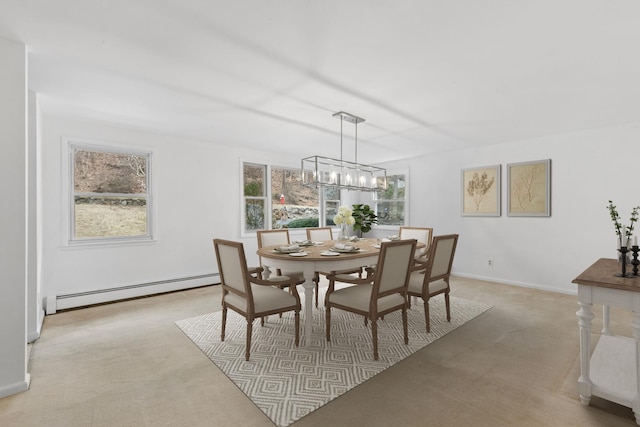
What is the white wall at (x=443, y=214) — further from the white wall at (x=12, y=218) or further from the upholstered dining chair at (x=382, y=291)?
the upholstered dining chair at (x=382, y=291)

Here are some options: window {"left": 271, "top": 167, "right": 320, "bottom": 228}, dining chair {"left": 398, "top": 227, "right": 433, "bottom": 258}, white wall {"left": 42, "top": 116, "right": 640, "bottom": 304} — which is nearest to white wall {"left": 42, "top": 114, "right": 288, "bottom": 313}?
white wall {"left": 42, "top": 116, "right": 640, "bottom": 304}

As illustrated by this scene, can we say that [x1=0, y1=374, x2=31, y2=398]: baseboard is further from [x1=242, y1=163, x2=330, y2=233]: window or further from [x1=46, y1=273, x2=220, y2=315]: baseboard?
[x1=242, y1=163, x2=330, y2=233]: window

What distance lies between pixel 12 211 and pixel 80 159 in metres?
2.27

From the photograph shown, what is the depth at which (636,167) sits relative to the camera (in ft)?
12.4

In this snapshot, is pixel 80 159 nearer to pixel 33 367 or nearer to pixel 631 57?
pixel 33 367

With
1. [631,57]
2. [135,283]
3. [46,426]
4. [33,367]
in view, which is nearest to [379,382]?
[46,426]

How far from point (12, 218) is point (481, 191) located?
572 cm

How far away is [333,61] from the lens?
2.26 m

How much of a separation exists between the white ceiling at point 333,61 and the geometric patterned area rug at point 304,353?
7.60 feet

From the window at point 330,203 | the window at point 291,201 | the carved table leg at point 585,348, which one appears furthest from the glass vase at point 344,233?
the window at point 330,203

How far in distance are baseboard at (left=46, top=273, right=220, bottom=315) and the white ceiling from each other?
7.16ft

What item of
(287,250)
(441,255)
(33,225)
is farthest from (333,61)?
(33,225)

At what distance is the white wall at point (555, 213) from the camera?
12.9 ft

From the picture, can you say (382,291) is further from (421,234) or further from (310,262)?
(421,234)
